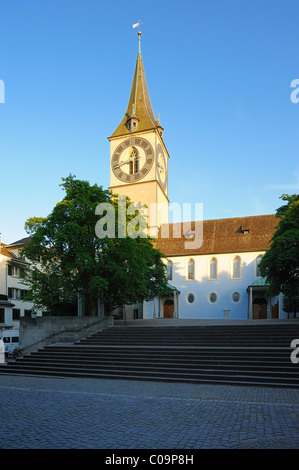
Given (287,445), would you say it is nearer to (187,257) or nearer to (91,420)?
(91,420)

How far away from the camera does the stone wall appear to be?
75.8 feet

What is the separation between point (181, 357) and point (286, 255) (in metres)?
12.5

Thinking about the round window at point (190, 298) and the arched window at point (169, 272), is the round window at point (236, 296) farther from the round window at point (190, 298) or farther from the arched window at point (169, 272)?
the arched window at point (169, 272)

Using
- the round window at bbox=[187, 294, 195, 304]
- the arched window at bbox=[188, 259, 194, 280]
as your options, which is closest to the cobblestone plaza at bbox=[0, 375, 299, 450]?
the round window at bbox=[187, 294, 195, 304]

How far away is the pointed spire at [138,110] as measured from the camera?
5722 cm

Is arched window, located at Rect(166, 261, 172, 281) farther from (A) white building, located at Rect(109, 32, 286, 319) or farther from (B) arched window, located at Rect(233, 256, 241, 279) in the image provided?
(B) arched window, located at Rect(233, 256, 241, 279)

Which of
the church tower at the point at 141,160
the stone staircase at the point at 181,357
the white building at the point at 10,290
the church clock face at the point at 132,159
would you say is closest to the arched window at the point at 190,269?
the church tower at the point at 141,160

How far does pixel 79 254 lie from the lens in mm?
24812

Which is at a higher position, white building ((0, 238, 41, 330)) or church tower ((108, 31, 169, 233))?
church tower ((108, 31, 169, 233))

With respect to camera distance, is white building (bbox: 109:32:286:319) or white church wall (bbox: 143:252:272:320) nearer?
white building (bbox: 109:32:286:319)

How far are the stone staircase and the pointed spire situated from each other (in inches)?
1568

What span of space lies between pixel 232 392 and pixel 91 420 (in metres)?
5.18

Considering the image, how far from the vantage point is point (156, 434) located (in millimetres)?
7684

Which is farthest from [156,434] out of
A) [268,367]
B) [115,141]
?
[115,141]
